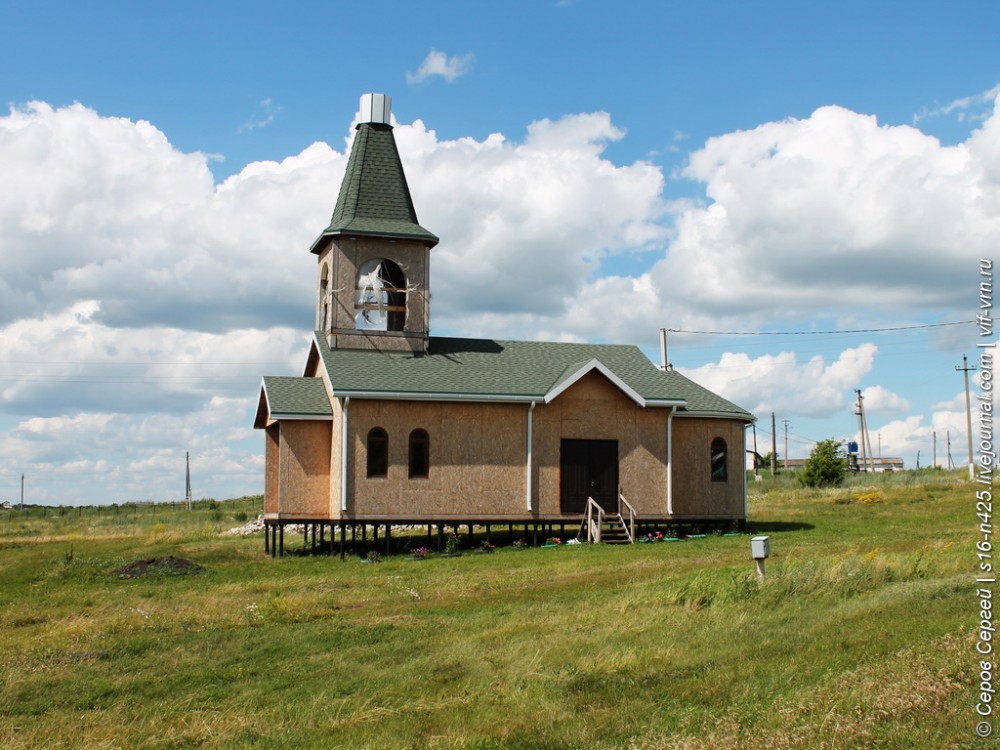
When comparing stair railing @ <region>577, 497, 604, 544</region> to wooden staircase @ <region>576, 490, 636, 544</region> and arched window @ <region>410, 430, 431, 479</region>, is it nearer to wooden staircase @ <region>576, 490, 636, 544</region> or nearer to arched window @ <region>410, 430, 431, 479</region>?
wooden staircase @ <region>576, 490, 636, 544</region>

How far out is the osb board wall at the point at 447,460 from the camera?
95.2 feet

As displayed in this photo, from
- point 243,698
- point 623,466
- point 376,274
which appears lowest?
point 243,698

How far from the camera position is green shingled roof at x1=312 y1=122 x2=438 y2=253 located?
31.7 meters

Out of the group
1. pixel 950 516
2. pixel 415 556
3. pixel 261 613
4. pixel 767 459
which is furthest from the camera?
pixel 767 459

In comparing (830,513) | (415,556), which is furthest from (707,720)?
(830,513)

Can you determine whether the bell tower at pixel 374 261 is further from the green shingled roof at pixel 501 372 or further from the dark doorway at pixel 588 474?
the dark doorway at pixel 588 474

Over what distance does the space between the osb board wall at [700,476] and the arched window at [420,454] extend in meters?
7.27

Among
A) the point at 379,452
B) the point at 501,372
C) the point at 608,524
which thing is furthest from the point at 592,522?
the point at 379,452

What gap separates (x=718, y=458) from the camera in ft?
107

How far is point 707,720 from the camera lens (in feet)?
32.0

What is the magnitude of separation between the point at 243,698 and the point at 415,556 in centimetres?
1657

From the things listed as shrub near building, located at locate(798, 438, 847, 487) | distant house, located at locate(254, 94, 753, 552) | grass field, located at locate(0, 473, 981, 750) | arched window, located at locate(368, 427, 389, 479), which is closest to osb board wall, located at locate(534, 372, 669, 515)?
distant house, located at locate(254, 94, 753, 552)

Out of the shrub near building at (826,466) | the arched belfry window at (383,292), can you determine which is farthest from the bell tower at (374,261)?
the shrub near building at (826,466)

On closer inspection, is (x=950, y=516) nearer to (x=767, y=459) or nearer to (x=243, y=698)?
(x=243, y=698)
